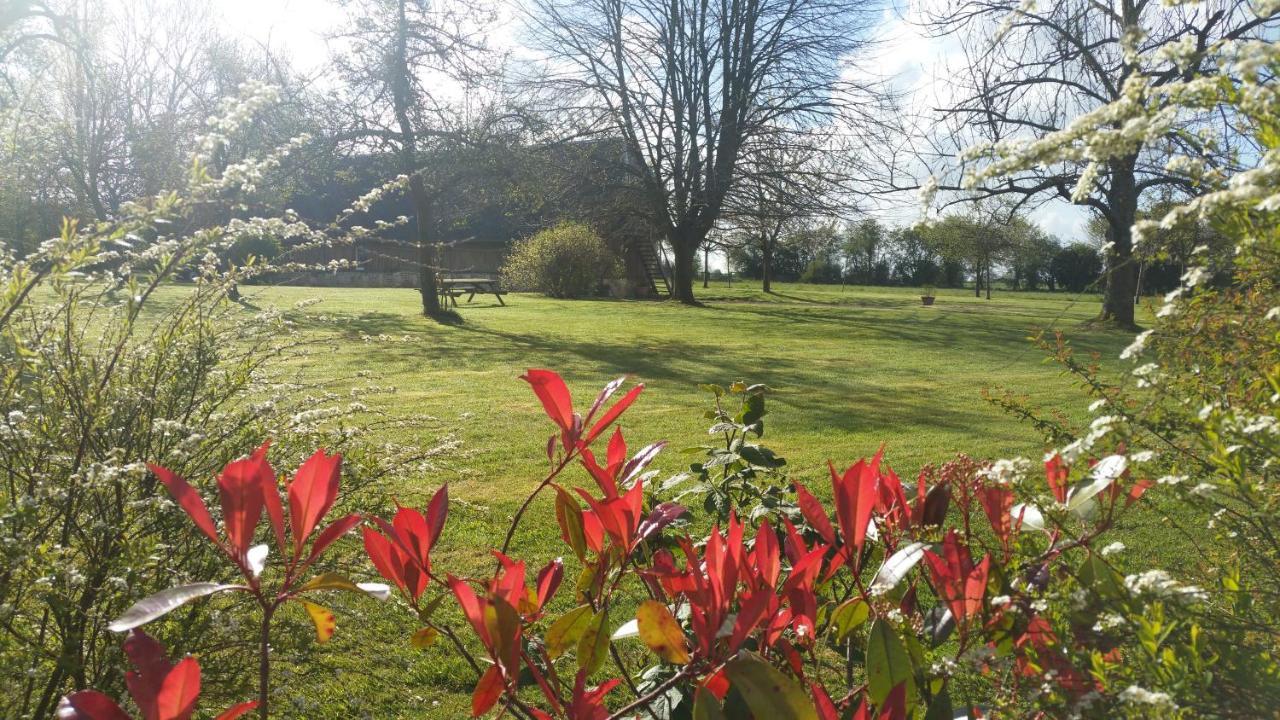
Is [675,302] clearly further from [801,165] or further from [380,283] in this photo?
[380,283]

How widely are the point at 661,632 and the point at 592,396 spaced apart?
7865 mm

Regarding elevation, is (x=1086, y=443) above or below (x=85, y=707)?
above

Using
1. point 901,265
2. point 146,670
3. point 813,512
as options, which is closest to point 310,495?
point 146,670

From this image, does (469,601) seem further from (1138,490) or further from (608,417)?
(1138,490)

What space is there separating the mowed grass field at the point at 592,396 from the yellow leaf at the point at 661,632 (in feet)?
2.08

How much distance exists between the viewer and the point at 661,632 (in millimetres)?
1122

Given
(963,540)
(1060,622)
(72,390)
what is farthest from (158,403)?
(1060,622)

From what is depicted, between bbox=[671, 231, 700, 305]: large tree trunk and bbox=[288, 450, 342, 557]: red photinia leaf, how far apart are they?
25.4 metres

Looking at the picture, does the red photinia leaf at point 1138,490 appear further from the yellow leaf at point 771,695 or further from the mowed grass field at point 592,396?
the yellow leaf at point 771,695

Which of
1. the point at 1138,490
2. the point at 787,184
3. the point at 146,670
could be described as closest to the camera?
the point at 146,670

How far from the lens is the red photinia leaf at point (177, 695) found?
2.98ft

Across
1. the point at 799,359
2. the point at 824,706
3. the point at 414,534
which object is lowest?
the point at 799,359

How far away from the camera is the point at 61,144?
709 inches

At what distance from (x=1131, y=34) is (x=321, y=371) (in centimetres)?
999
